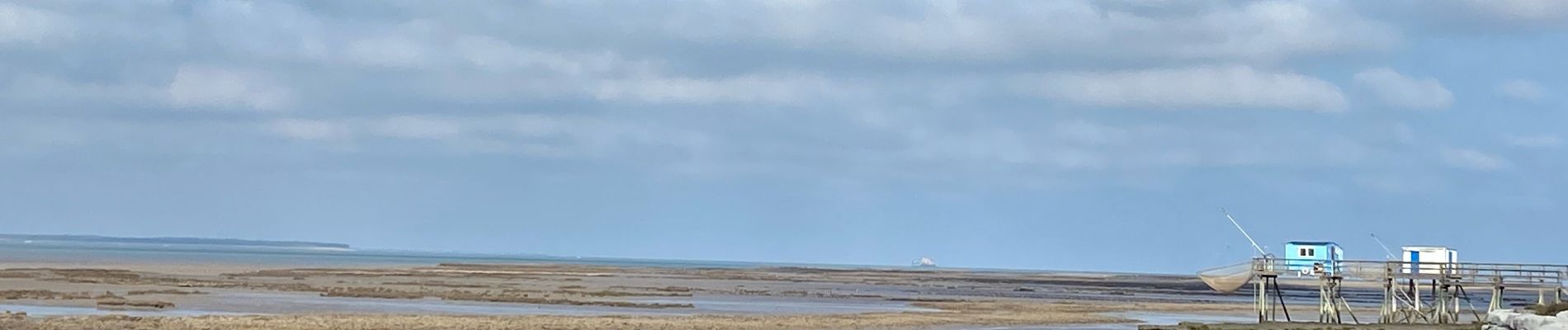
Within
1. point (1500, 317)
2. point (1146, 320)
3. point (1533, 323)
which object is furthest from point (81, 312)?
point (1533, 323)

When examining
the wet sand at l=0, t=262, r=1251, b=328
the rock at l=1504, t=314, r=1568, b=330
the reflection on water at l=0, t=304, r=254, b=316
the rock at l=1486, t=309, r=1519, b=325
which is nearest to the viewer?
the rock at l=1504, t=314, r=1568, b=330

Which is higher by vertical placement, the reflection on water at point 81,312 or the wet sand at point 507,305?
the wet sand at point 507,305

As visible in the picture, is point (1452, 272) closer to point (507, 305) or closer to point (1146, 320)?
point (1146, 320)

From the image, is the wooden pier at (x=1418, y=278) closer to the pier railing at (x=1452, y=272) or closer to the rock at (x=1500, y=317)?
the pier railing at (x=1452, y=272)

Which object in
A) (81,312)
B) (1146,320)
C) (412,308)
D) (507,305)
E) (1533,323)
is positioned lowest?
(81,312)

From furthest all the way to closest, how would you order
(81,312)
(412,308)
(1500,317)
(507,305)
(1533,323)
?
1. (507,305)
2. (412,308)
3. (81,312)
4. (1500,317)
5. (1533,323)

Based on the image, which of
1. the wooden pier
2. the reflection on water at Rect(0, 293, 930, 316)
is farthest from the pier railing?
the reflection on water at Rect(0, 293, 930, 316)

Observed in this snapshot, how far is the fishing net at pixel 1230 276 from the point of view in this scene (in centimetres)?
6134

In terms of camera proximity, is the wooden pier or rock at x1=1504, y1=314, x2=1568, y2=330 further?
the wooden pier

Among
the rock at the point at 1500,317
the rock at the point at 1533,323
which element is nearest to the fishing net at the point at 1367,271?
the rock at the point at 1500,317

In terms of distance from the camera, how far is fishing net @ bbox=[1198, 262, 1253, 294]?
6134 cm

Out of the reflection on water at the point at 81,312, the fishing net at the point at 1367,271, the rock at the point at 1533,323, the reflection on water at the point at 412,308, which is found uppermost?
the fishing net at the point at 1367,271

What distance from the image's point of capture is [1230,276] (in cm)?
6306

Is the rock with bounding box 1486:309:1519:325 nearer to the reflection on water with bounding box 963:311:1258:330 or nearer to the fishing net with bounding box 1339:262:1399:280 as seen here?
the fishing net with bounding box 1339:262:1399:280
